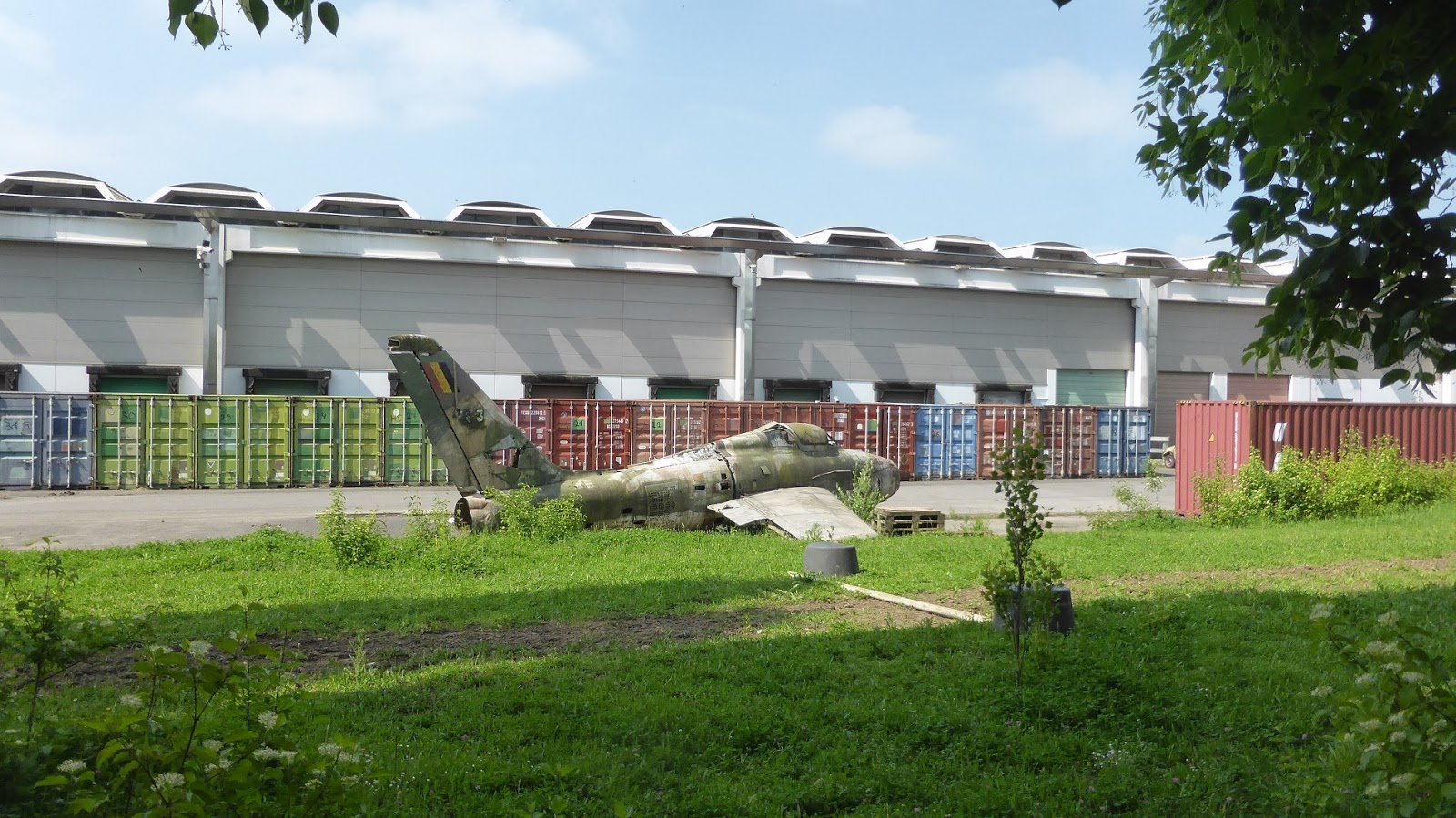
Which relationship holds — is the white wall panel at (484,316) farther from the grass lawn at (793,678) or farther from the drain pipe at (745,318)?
the grass lawn at (793,678)

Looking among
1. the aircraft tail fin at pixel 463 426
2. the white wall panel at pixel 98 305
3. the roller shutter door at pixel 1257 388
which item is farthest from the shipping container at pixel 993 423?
the white wall panel at pixel 98 305

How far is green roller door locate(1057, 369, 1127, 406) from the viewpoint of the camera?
47.4 meters

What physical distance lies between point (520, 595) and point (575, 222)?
35177 millimetres

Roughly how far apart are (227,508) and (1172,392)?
144 feet

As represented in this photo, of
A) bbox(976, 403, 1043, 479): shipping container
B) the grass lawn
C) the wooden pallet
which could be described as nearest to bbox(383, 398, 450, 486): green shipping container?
the grass lawn

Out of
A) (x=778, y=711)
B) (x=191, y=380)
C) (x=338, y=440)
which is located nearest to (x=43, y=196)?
(x=191, y=380)

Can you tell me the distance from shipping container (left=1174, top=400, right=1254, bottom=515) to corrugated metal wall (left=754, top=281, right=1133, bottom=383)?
20.4 m

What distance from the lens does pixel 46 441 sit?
3077cm

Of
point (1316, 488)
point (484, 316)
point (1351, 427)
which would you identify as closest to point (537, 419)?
point (484, 316)

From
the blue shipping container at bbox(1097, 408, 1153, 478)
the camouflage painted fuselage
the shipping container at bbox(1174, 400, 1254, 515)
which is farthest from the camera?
the blue shipping container at bbox(1097, 408, 1153, 478)

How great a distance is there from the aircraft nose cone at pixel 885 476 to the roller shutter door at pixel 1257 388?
36.0m

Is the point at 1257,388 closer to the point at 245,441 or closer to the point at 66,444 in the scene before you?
the point at 245,441

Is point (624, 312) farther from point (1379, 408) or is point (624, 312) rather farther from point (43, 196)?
point (1379, 408)

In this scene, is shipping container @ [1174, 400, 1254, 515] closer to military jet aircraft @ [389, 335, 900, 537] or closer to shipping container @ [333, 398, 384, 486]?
military jet aircraft @ [389, 335, 900, 537]
